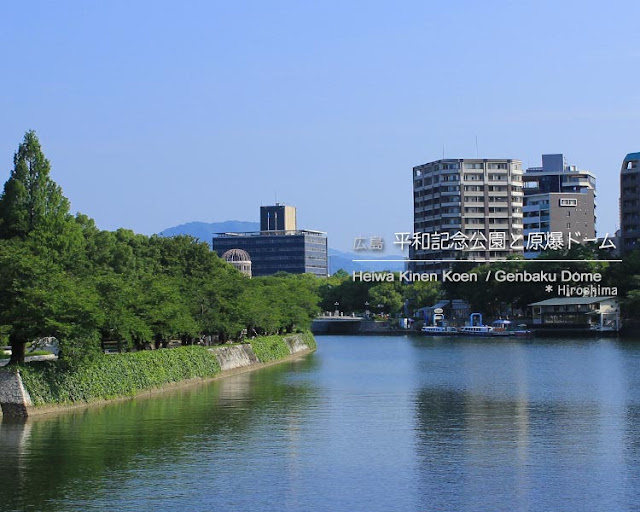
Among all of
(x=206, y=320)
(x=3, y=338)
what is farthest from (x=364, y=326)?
(x=3, y=338)

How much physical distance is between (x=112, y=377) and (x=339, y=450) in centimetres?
1735

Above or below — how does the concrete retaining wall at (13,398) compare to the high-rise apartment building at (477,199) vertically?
below

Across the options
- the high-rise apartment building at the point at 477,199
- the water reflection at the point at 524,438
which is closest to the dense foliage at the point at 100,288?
the water reflection at the point at 524,438

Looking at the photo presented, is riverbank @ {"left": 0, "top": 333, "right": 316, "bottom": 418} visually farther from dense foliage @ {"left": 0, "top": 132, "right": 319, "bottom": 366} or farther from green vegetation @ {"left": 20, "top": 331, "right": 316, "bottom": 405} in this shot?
dense foliage @ {"left": 0, "top": 132, "right": 319, "bottom": 366}

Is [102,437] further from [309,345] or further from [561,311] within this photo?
[561,311]

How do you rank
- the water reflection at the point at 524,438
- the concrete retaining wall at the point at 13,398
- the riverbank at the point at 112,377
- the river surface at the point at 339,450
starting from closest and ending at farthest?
1. the river surface at the point at 339,450
2. the water reflection at the point at 524,438
3. the concrete retaining wall at the point at 13,398
4. the riverbank at the point at 112,377

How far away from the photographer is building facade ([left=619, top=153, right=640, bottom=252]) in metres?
148

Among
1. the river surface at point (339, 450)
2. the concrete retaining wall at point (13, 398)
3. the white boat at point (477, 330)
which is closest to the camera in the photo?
the river surface at point (339, 450)

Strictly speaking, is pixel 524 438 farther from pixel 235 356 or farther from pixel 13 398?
pixel 235 356

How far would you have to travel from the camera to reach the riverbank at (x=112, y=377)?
138ft

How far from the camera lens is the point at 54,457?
112 ft

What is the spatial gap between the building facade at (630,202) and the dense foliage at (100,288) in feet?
185

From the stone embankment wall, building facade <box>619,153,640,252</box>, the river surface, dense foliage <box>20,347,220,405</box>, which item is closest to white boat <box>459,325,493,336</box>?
building facade <box>619,153,640,252</box>

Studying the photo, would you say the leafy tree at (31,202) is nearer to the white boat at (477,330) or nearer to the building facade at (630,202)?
the white boat at (477,330)
